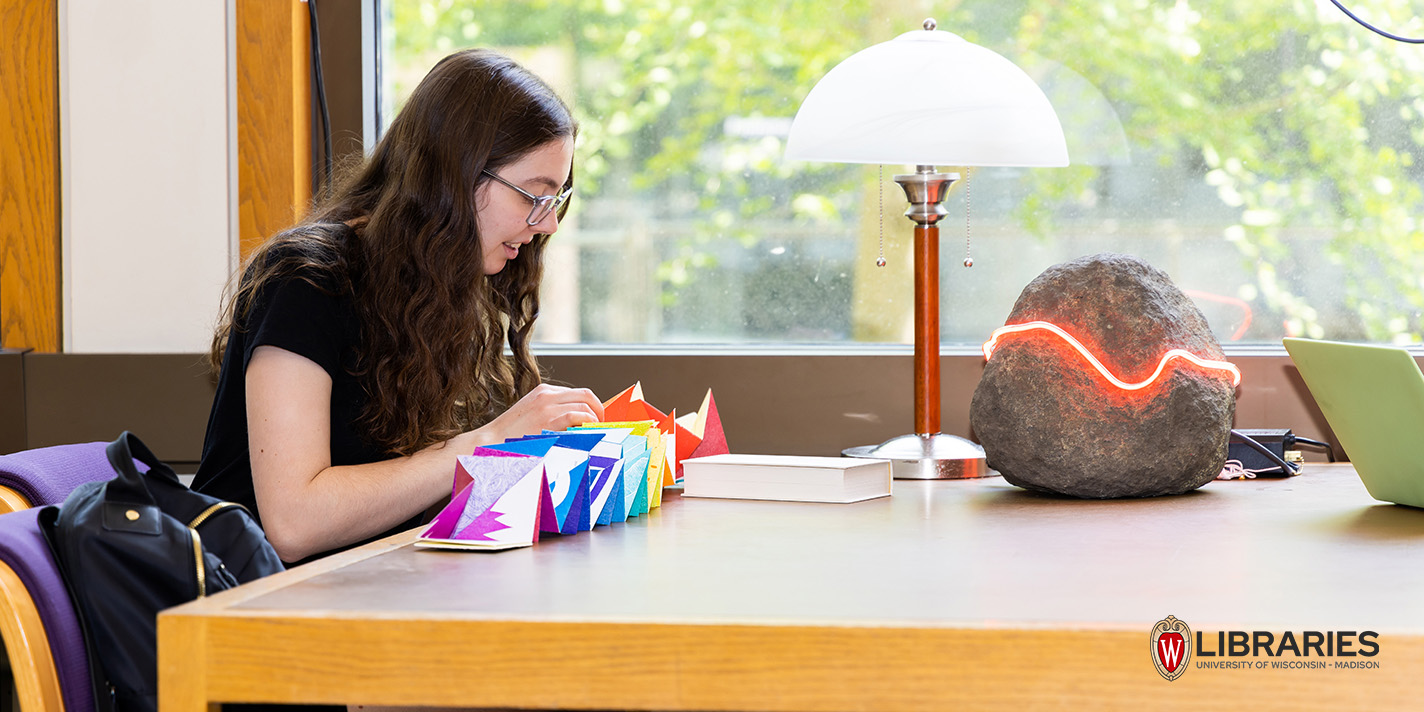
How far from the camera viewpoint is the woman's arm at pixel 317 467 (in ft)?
3.66

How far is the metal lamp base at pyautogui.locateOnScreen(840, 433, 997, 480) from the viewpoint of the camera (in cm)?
138

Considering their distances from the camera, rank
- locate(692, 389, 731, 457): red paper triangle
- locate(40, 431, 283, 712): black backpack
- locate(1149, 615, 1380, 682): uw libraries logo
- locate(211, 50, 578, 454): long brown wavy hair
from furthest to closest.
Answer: locate(692, 389, 731, 457): red paper triangle < locate(211, 50, 578, 454): long brown wavy hair < locate(40, 431, 283, 712): black backpack < locate(1149, 615, 1380, 682): uw libraries logo

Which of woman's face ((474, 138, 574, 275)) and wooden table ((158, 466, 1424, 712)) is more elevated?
woman's face ((474, 138, 574, 275))

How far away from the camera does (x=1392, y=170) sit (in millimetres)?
1790

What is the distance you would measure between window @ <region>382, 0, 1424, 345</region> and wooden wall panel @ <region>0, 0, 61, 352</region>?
0.52m

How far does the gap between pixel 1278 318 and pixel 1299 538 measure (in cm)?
103

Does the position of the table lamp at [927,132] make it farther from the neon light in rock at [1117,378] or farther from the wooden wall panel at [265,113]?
the wooden wall panel at [265,113]

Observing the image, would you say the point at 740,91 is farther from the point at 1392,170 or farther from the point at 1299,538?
the point at 1299,538

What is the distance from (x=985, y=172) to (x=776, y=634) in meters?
1.37

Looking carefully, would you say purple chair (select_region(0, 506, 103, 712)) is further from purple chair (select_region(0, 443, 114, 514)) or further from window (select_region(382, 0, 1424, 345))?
window (select_region(382, 0, 1424, 345))

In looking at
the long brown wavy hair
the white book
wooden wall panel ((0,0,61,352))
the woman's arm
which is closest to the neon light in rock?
the white book

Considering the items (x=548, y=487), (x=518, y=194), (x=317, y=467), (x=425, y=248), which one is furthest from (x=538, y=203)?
(x=548, y=487)

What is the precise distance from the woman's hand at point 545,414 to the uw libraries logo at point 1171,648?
2.20ft

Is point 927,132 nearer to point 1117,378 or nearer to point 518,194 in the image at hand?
point 1117,378
